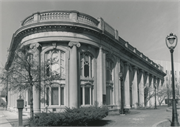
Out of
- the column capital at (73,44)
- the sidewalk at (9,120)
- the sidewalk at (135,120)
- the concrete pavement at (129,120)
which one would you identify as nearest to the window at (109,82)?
the concrete pavement at (129,120)

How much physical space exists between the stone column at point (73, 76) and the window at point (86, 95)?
164 cm

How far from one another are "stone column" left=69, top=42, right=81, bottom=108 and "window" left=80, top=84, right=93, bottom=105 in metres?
1.64

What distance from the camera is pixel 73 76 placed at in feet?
75.0

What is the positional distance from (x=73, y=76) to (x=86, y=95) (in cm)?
340

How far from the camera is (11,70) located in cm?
1572

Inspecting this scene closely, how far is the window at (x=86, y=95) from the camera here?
2408 cm

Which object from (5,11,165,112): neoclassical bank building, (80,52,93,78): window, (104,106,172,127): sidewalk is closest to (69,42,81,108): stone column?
(5,11,165,112): neoclassical bank building

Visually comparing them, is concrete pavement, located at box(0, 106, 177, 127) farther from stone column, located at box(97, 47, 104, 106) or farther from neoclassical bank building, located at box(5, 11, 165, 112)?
neoclassical bank building, located at box(5, 11, 165, 112)

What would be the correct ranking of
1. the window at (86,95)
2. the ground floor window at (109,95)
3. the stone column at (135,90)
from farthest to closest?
the stone column at (135,90), the ground floor window at (109,95), the window at (86,95)

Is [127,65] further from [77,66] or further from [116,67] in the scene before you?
[77,66]

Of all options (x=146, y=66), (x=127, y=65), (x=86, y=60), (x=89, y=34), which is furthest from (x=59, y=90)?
(x=146, y=66)

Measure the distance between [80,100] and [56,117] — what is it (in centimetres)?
1165

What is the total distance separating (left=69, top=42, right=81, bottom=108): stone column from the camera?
885 inches

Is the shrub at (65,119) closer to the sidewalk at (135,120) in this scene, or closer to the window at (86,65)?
the sidewalk at (135,120)
